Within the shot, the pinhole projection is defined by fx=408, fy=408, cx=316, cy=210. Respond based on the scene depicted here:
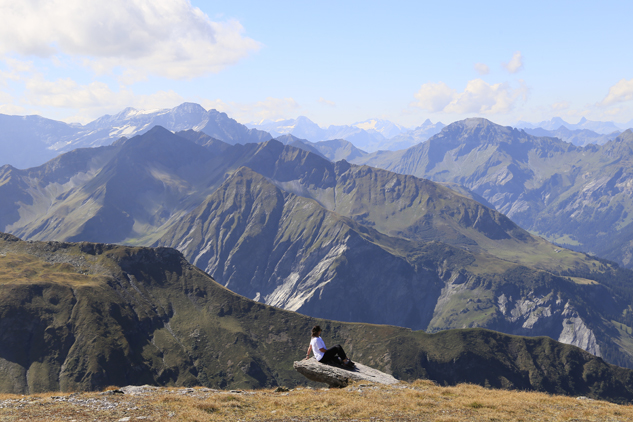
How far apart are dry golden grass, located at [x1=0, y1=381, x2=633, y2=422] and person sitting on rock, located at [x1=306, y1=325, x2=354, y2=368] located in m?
2.90

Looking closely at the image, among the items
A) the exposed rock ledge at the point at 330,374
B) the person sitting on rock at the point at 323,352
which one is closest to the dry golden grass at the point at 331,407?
the exposed rock ledge at the point at 330,374

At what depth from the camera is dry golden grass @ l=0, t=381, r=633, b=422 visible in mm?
29703

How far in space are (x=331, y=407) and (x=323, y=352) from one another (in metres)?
7.75

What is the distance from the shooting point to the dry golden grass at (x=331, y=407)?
2970 centimetres

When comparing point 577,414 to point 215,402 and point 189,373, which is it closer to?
point 215,402

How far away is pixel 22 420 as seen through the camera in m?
28.4

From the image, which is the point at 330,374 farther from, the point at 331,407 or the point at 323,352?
the point at 331,407

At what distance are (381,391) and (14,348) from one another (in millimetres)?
213181

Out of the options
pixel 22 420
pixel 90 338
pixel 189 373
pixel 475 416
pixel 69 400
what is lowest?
pixel 189 373

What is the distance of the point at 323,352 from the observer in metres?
39.0

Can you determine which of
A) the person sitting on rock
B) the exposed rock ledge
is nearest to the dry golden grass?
the exposed rock ledge

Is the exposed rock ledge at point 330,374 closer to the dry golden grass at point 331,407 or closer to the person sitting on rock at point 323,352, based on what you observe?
the person sitting on rock at point 323,352

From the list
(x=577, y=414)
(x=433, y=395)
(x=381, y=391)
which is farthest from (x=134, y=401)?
(x=577, y=414)

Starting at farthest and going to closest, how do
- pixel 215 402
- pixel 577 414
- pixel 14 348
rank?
1. pixel 14 348
2. pixel 215 402
3. pixel 577 414
